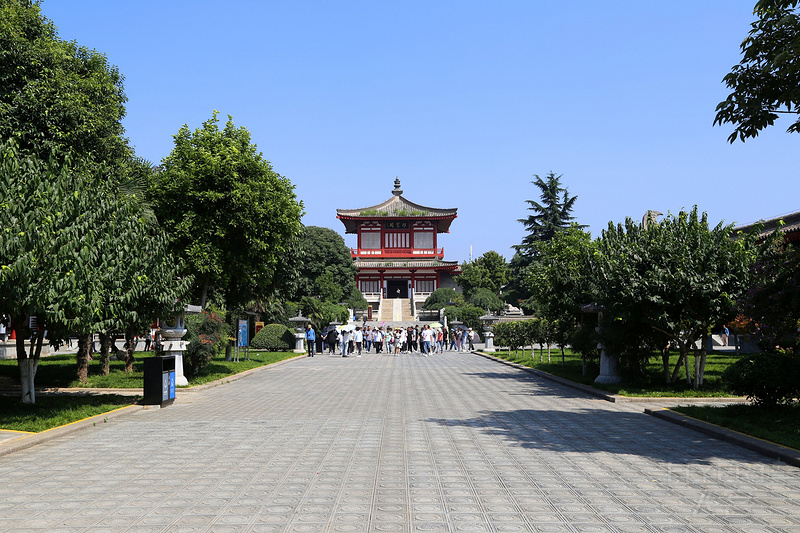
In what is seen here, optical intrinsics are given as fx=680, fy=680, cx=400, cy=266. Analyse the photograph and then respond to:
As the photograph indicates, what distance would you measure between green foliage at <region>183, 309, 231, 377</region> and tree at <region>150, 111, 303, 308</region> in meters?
2.27

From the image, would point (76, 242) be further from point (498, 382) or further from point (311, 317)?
point (311, 317)

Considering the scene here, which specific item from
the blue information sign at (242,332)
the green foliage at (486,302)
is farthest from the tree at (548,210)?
the blue information sign at (242,332)

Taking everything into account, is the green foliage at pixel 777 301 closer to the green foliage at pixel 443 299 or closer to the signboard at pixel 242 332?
the signboard at pixel 242 332

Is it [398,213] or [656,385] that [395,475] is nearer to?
[656,385]

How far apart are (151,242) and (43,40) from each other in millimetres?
5739

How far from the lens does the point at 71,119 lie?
1592cm

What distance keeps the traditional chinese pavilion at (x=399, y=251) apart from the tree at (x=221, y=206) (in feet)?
157

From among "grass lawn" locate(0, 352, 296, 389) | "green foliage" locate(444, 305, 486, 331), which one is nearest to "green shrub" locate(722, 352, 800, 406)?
"grass lawn" locate(0, 352, 296, 389)

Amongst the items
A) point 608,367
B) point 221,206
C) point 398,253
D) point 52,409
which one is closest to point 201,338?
point 221,206

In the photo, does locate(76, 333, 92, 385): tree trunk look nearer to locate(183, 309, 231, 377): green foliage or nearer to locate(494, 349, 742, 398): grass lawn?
locate(183, 309, 231, 377): green foliage

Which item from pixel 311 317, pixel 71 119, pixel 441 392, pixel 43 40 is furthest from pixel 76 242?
pixel 311 317

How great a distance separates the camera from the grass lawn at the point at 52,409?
10.8 meters

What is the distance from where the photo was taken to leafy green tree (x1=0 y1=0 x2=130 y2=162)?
15.3m

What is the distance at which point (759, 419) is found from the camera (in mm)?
10734
